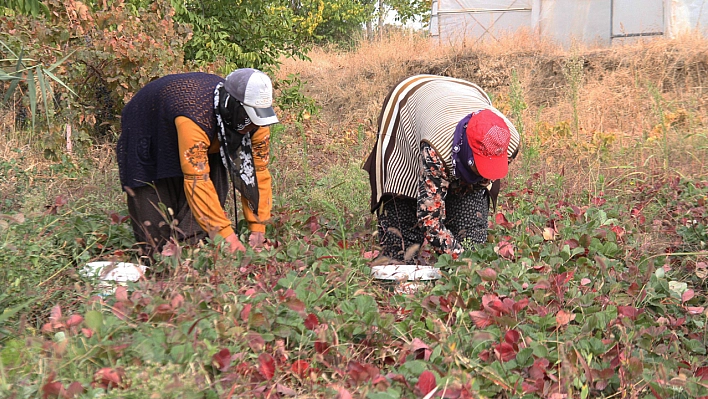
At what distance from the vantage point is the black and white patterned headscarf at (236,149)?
316 centimetres

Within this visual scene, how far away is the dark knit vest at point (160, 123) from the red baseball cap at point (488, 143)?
124 cm

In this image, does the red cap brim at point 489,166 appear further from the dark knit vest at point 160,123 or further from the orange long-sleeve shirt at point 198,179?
the dark knit vest at point 160,123

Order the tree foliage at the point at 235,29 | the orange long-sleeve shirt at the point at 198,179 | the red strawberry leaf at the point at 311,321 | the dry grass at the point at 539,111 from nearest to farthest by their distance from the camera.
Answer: the red strawberry leaf at the point at 311,321 → the orange long-sleeve shirt at the point at 198,179 → the dry grass at the point at 539,111 → the tree foliage at the point at 235,29

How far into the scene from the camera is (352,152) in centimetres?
645

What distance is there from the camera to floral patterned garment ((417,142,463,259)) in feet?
9.78

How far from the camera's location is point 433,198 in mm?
3020

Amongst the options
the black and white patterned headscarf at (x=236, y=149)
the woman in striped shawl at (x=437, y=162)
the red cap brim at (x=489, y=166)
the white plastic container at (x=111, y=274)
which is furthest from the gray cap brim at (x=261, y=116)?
the red cap brim at (x=489, y=166)

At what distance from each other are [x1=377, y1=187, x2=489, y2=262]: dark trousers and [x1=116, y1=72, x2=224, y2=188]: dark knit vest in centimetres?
98

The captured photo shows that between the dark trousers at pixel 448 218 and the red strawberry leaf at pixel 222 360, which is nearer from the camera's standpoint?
the red strawberry leaf at pixel 222 360

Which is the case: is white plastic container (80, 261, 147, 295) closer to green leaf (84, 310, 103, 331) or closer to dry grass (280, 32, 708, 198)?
green leaf (84, 310, 103, 331)

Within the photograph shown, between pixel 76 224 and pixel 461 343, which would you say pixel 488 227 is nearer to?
pixel 461 343

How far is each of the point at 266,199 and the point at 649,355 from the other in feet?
6.23

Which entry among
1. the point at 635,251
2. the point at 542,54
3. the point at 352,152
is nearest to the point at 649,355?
the point at 635,251

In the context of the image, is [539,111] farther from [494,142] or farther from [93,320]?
[93,320]
